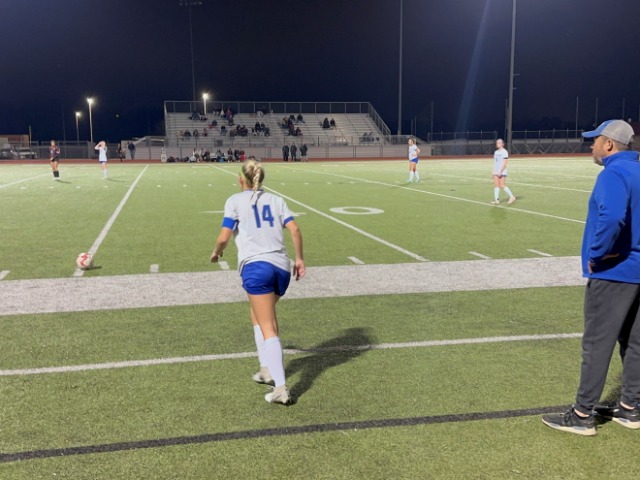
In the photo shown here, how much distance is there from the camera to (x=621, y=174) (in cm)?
341

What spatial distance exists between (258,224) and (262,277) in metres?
0.37

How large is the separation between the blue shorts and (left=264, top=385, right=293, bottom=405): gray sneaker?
667 mm

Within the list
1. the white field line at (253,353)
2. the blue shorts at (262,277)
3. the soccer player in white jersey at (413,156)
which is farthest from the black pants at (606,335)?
the soccer player in white jersey at (413,156)

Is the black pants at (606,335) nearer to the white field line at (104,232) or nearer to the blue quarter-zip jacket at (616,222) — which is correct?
the blue quarter-zip jacket at (616,222)

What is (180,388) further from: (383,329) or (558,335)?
(558,335)

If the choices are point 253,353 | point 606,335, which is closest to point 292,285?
point 253,353

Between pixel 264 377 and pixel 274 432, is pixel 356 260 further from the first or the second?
pixel 274 432

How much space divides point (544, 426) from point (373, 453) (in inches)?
45.7

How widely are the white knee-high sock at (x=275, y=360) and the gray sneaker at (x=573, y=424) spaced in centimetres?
175

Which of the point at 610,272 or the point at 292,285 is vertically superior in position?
the point at 610,272

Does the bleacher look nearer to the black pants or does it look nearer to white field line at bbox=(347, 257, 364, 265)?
white field line at bbox=(347, 257, 364, 265)

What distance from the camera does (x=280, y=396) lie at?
409 centimetres

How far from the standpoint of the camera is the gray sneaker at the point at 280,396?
13.4ft

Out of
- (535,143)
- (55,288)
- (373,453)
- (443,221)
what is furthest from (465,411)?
(535,143)
